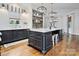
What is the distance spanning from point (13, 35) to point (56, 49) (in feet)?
2.37

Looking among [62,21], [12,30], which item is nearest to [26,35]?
[12,30]

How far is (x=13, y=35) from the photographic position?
2201mm

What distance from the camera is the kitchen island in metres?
2.28

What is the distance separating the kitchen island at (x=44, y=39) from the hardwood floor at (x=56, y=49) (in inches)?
4.7

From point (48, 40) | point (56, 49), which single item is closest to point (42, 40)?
point (48, 40)

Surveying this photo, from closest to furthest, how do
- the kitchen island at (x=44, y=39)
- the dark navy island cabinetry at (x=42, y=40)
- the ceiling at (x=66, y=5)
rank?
the ceiling at (x=66, y=5), the kitchen island at (x=44, y=39), the dark navy island cabinetry at (x=42, y=40)

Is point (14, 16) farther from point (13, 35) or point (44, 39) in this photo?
point (44, 39)

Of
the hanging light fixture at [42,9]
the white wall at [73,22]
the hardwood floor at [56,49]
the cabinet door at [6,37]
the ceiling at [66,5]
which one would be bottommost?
the hardwood floor at [56,49]

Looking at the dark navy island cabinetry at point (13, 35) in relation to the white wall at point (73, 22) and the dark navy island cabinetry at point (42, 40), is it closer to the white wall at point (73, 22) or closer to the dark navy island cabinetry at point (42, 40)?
the dark navy island cabinetry at point (42, 40)

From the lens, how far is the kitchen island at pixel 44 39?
2.28m

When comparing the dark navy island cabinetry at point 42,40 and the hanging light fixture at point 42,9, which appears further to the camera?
the dark navy island cabinetry at point 42,40

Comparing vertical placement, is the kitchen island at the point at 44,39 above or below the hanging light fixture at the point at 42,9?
below

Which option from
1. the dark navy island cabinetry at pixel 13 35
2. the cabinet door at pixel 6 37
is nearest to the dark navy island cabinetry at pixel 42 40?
the dark navy island cabinetry at pixel 13 35

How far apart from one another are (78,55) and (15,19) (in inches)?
43.9
